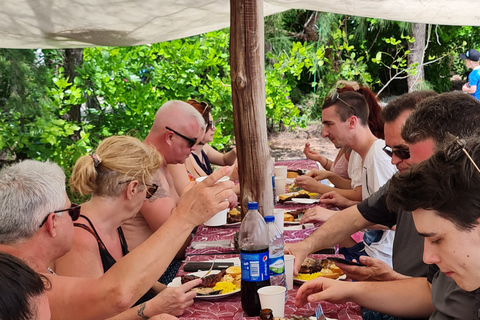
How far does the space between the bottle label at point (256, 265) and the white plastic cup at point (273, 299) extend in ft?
0.19

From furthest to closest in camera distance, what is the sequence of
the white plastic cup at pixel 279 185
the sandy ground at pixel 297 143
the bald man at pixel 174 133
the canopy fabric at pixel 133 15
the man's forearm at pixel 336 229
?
the sandy ground at pixel 297 143
the white plastic cup at pixel 279 185
the canopy fabric at pixel 133 15
the bald man at pixel 174 133
the man's forearm at pixel 336 229

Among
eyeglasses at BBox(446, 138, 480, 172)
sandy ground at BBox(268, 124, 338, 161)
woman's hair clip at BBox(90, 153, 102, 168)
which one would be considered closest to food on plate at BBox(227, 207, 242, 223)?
woman's hair clip at BBox(90, 153, 102, 168)

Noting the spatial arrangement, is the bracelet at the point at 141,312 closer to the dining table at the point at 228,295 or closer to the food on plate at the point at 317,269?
the dining table at the point at 228,295

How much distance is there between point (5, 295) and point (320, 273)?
4.96ft

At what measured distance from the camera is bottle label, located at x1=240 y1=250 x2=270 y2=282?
75.4 inches

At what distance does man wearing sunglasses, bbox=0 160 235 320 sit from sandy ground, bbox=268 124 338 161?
808 centimetres

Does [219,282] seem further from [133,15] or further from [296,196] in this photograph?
[133,15]

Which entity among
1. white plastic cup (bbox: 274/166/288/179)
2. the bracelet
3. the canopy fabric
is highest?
the canopy fabric

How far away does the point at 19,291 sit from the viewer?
1161 mm

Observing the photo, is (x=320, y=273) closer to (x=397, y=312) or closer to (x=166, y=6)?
(x=397, y=312)

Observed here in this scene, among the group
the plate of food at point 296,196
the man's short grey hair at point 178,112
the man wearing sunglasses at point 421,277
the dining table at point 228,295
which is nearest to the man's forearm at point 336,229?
the dining table at point 228,295

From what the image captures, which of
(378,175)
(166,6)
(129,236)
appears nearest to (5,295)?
(129,236)

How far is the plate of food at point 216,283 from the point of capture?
2182 mm

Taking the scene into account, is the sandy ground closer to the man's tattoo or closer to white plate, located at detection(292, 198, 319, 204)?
white plate, located at detection(292, 198, 319, 204)
